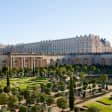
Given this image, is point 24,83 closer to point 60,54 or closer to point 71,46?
point 60,54

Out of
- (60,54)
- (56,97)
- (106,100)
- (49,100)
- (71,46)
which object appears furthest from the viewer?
(71,46)

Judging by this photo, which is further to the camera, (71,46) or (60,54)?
(71,46)

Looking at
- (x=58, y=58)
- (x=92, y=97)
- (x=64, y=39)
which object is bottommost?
(x=92, y=97)

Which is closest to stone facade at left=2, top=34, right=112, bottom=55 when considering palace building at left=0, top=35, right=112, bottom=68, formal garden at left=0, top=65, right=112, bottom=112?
palace building at left=0, top=35, right=112, bottom=68

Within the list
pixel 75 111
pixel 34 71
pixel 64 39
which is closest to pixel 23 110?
pixel 75 111

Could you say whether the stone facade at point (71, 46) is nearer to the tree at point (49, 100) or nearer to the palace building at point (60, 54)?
the palace building at point (60, 54)

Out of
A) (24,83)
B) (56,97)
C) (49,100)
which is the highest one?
(24,83)

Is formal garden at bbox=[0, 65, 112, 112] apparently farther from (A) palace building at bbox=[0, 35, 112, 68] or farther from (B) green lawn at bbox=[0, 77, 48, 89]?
(A) palace building at bbox=[0, 35, 112, 68]

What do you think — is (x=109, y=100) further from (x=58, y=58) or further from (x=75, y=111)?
(x=58, y=58)

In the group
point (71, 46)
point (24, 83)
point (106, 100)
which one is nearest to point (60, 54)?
point (71, 46)

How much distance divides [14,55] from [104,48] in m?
50.6

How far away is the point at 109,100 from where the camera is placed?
2556 centimetres

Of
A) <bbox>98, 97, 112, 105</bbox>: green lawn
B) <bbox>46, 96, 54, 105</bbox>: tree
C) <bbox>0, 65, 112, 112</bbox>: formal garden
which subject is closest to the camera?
<bbox>0, 65, 112, 112</bbox>: formal garden

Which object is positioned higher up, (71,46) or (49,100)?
(71,46)
